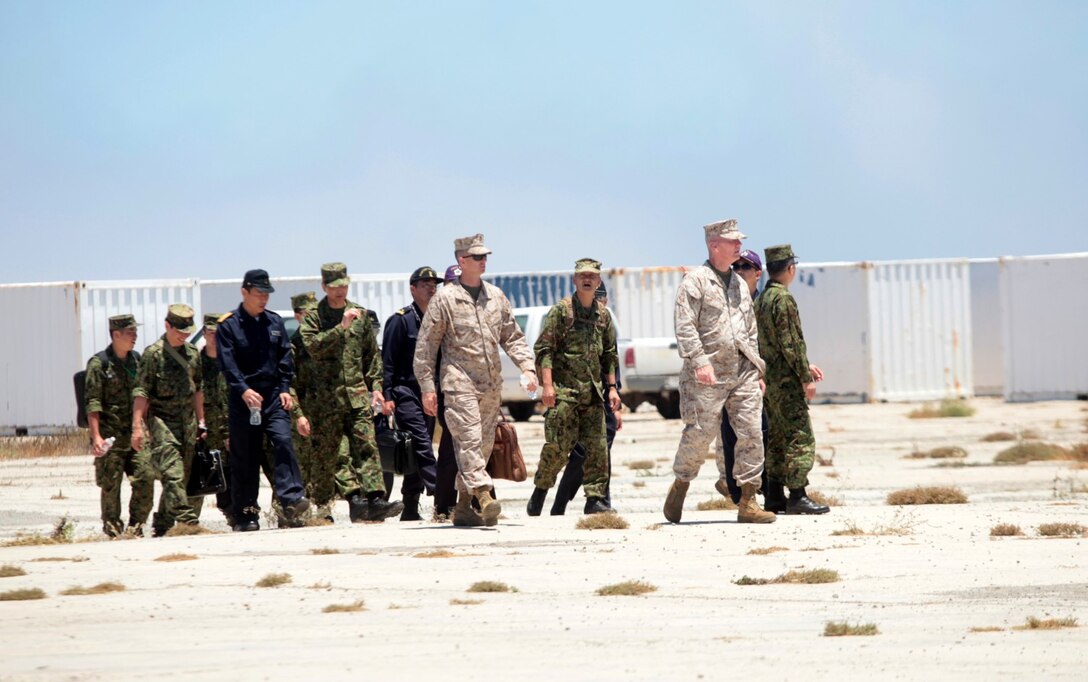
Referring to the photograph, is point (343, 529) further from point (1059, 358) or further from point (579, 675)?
point (1059, 358)

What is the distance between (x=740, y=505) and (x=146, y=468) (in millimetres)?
4101

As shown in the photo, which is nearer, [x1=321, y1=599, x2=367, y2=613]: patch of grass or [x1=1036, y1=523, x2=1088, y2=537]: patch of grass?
[x1=321, y1=599, x2=367, y2=613]: patch of grass

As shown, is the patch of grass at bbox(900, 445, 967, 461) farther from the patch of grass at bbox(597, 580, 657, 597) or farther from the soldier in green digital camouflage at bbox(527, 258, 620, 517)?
the patch of grass at bbox(597, 580, 657, 597)

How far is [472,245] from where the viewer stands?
11.3 metres

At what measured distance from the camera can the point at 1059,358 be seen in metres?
34.7

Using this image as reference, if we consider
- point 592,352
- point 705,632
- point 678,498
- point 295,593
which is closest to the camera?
point 705,632

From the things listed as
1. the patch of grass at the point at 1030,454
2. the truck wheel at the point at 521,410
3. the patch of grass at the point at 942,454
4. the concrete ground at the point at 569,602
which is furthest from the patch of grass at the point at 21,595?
the truck wheel at the point at 521,410

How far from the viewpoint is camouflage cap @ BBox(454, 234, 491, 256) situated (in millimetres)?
11266

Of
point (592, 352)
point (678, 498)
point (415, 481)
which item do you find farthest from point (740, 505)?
point (415, 481)

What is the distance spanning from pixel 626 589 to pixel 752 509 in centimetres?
329

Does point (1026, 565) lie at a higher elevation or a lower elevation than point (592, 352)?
lower

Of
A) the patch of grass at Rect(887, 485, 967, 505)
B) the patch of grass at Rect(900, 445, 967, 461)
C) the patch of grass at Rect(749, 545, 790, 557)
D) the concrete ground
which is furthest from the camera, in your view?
the patch of grass at Rect(900, 445, 967, 461)

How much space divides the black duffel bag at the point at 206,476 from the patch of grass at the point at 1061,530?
18.3ft

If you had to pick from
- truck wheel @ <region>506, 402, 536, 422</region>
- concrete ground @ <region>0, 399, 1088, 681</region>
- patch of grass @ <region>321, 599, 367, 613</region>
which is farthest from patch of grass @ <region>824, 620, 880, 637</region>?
truck wheel @ <region>506, 402, 536, 422</region>
